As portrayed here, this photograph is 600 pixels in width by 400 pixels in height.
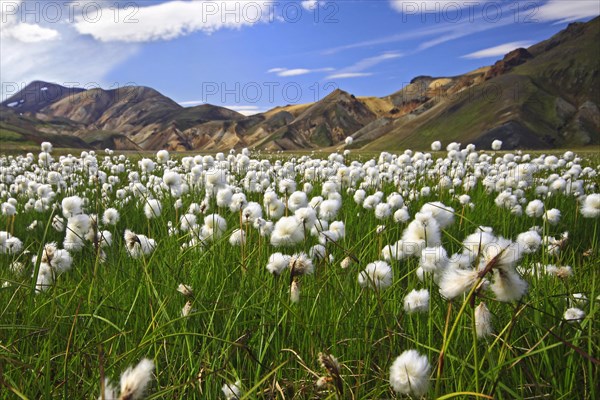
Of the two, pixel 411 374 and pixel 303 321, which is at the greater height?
pixel 411 374

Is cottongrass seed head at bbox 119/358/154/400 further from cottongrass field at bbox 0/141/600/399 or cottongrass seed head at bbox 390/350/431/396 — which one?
cottongrass seed head at bbox 390/350/431/396

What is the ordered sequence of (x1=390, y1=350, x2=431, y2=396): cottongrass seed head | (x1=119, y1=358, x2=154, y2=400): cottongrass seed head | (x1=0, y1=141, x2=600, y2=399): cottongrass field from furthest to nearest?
1. (x1=0, y1=141, x2=600, y2=399): cottongrass field
2. (x1=390, y1=350, x2=431, y2=396): cottongrass seed head
3. (x1=119, y1=358, x2=154, y2=400): cottongrass seed head

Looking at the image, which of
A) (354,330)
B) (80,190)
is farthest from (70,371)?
(80,190)

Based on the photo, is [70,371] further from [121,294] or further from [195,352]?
[121,294]

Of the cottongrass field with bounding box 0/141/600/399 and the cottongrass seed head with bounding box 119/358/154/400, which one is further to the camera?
the cottongrass field with bounding box 0/141/600/399

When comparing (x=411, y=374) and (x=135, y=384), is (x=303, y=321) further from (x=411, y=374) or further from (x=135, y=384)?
(x=135, y=384)

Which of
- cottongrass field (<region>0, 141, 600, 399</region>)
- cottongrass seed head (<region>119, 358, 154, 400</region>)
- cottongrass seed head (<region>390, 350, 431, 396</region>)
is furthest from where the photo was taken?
cottongrass field (<region>0, 141, 600, 399</region>)

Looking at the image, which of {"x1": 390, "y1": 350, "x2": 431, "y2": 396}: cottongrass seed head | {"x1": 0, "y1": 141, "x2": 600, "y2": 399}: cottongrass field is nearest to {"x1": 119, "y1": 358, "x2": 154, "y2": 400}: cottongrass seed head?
{"x1": 0, "y1": 141, "x2": 600, "y2": 399}: cottongrass field

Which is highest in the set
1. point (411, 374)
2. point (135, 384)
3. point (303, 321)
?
point (135, 384)

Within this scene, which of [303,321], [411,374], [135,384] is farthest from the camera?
[303,321]

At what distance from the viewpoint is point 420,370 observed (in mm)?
1530

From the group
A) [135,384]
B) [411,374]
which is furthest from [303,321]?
[135,384]

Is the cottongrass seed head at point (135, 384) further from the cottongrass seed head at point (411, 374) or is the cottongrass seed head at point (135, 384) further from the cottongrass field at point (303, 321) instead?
the cottongrass seed head at point (411, 374)

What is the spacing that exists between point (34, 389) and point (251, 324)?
3.84ft
